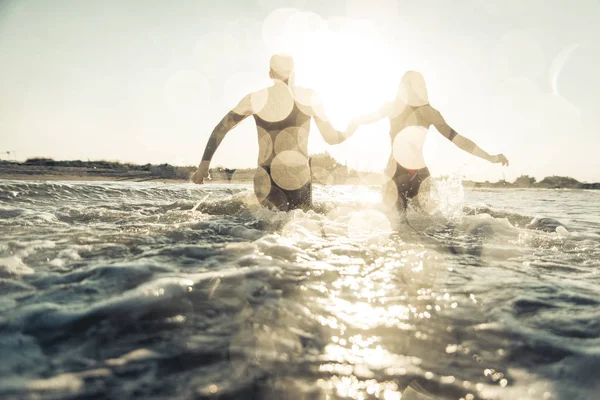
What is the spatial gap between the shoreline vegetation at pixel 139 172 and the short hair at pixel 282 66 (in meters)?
16.7

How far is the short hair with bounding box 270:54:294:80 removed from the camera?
530 centimetres

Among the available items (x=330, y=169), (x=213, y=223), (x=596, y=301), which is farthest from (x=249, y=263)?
(x=330, y=169)

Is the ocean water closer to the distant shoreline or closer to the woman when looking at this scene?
the woman

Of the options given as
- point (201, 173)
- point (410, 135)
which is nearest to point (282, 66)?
point (201, 173)

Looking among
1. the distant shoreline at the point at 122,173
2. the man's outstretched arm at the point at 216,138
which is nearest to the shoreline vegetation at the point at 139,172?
the distant shoreline at the point at 122,173

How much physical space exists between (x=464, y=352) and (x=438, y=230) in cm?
374

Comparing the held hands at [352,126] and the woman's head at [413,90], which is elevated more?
the woman's head at [413,90]

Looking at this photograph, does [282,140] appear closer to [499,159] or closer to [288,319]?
[288,319]

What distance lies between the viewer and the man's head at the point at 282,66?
5.30 metres

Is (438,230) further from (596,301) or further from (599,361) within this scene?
(599,361)

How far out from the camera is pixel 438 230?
16.5 ft

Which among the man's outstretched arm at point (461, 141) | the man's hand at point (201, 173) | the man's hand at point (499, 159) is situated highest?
the man's outstretched arm at point (461, 141)

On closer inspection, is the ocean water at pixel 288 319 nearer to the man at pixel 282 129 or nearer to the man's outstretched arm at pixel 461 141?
the man at pixel 282 129

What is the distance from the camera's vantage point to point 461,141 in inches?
253
